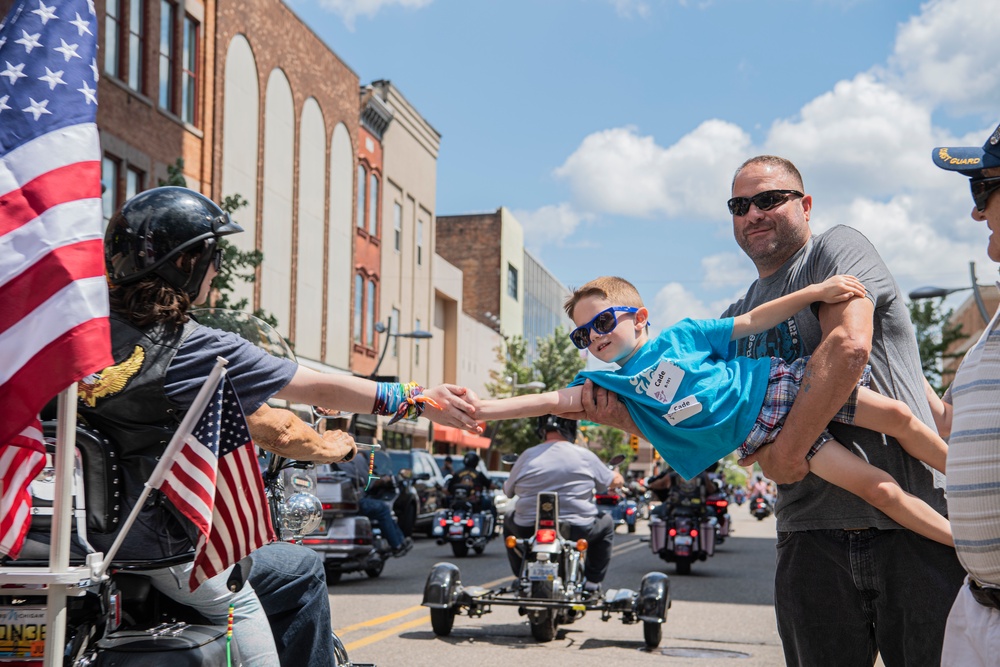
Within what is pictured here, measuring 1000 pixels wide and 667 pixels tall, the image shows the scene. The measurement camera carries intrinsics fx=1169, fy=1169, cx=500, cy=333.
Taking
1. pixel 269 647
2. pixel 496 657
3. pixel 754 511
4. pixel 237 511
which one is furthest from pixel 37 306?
pixel 754 511

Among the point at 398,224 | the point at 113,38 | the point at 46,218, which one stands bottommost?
the point at 46,218

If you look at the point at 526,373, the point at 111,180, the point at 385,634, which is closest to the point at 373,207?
the point at 526,373

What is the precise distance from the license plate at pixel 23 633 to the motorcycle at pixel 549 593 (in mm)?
7019

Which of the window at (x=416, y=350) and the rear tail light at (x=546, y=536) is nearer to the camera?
the rear tail light at (x=546, y=536)

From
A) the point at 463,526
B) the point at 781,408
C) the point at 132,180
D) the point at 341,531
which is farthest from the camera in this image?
the point at 132,180

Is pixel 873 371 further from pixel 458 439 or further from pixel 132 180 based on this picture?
pixel 458 439

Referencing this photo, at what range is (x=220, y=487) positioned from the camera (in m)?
3.44

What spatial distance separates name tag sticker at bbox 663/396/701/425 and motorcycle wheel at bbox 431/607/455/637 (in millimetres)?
6824

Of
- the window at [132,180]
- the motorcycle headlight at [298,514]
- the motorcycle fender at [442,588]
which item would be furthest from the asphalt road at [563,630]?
the window at [132,180]

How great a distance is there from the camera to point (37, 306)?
309 cm

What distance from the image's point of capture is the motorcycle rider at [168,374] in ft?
10.9

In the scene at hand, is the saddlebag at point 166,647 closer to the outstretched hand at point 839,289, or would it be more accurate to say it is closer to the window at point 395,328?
the outstretched hand at point 839,289

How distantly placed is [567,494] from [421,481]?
13360mm

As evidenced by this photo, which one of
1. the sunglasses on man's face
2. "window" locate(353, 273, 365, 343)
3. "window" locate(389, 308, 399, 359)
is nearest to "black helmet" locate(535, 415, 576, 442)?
the sunglasses on man's face
